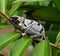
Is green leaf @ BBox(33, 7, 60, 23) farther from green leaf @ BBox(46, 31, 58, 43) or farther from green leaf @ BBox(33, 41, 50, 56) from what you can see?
green leaf @ BBox(33, 41, 50, 56)

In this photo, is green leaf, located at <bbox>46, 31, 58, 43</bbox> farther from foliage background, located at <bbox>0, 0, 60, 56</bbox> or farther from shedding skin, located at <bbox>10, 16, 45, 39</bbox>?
shedding skin, located at <bbox>10, 16, 45, 39</bbox>

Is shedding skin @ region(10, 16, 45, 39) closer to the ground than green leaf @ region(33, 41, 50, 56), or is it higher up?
higher up

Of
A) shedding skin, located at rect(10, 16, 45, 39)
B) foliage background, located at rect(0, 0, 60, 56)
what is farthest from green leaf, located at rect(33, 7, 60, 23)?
shedding skin, located at rect(10, 16, 45, 39)

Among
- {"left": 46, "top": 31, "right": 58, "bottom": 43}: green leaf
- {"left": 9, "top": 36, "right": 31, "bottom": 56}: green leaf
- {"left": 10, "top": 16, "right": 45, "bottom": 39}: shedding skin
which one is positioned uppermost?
{"left": 10, "top": 16, "right": 45, "bottom": 39}: shedding skin

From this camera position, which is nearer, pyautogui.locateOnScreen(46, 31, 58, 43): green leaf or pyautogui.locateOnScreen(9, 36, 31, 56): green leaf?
pyautogui.locateOnScreen(9, 36, 31, 56): green leaf

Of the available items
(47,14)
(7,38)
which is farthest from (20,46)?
(47,14)

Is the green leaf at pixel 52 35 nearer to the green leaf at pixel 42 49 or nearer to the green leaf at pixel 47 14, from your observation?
the green leaf at pixel 47 14

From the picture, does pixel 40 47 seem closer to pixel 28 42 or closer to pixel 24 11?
pixel 28 42

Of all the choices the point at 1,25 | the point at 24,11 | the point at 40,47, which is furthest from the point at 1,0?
the point at 24,11
